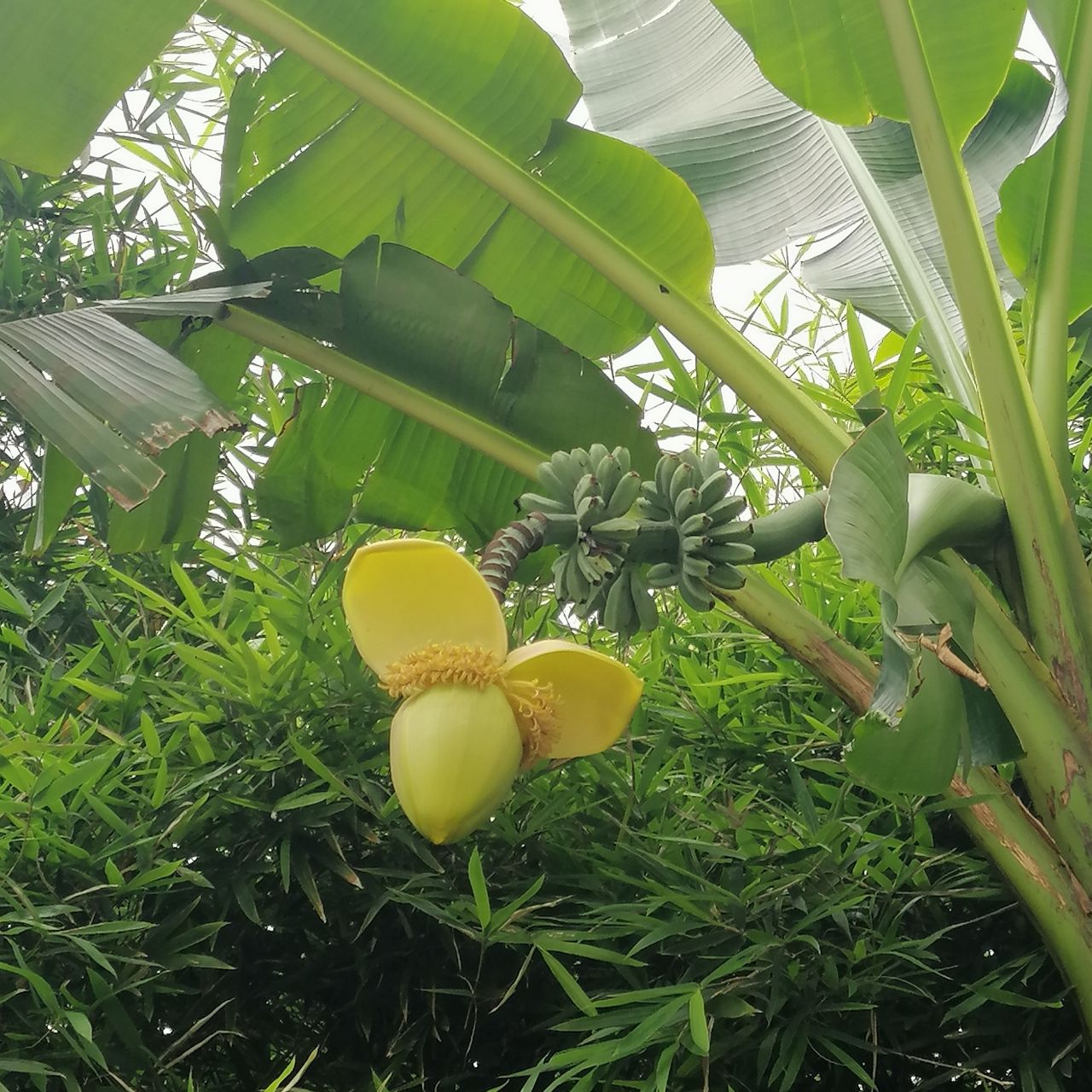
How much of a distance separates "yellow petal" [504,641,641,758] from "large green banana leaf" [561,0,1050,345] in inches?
24.9

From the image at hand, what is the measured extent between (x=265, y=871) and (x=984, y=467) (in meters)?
0.61

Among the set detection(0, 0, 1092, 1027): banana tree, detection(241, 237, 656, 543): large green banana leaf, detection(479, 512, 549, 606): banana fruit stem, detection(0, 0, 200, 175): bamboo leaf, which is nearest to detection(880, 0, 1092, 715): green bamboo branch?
detection(0, 0, 1092, 1027): banana tree

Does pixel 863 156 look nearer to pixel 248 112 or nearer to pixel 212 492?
pixel 248 112

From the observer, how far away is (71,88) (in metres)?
0.76

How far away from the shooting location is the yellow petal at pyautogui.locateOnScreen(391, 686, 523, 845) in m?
0.40

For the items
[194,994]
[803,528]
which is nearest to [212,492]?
[194,994]

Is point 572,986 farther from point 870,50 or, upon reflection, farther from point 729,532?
point 870,50

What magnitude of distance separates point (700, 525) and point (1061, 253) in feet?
1.43

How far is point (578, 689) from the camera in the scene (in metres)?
0.43

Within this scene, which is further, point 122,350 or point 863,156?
point 863,156

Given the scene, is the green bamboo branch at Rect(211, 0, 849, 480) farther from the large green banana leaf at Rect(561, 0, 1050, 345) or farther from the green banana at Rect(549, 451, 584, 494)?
the green banana at Rect(549, 451, 584, 494)

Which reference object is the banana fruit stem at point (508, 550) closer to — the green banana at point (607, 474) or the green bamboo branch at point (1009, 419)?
the green banana at point (607, 474)

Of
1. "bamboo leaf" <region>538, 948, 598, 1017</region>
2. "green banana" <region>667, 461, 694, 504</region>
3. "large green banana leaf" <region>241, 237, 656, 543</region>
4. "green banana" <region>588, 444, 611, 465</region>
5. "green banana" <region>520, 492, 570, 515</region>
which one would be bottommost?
"bamboo leaf" <region>538, 948, 598, 1017</region>

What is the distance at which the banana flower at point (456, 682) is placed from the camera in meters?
0.40
